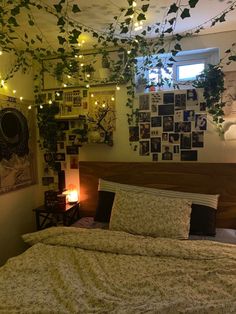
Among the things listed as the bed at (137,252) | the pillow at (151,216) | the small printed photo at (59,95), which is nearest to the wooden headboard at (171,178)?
the bed at (137,252)

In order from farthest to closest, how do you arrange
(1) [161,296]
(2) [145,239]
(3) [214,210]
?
(3) [214,210] → (2) [145,239] → (1) [161,296]

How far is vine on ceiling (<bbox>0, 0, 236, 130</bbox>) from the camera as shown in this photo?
1857mm

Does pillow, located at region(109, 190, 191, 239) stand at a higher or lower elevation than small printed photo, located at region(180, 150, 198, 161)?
lower

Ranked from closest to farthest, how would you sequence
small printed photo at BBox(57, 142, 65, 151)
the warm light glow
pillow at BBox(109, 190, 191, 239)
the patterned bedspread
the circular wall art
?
the patterned bedspread < pillow at BBox(109, 190, 191, 239) < the circular wall art < the warm light glow < small printed photo at BBox(57, 142, 65, 151)

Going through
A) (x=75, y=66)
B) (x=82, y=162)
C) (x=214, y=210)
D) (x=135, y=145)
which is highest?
(x=75, y=66)

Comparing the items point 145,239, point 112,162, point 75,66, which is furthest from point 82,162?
point 145,239

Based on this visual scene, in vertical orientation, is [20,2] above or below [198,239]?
above

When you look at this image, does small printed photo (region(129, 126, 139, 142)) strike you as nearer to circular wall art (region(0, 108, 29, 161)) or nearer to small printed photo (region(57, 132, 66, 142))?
small printed photo (region(57, 132, 66, 142))

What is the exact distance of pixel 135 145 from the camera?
2.66 meters

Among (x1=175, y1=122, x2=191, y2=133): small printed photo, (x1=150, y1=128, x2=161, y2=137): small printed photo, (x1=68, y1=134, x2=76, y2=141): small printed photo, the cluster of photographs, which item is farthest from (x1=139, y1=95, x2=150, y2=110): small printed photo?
(x1=68, y1=134, x2=76, y2=141): small printed photo

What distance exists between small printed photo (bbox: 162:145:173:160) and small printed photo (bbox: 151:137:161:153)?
0.05m

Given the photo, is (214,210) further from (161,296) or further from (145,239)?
(161,296)

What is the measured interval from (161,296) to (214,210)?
1.10 meters

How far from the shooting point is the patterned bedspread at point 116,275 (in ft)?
4.01
